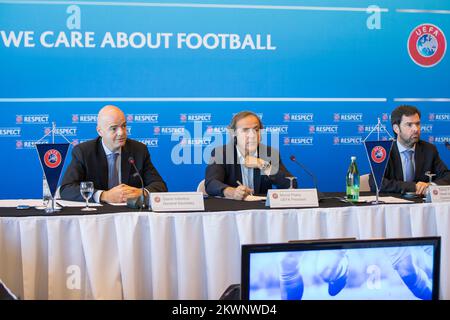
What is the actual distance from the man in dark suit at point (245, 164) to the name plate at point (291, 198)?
2.06 ft

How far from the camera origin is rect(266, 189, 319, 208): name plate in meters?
3.07

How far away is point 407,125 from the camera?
402 cm

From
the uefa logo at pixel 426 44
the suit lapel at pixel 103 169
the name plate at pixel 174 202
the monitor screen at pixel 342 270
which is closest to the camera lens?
the monitor screen at pixel 342 270

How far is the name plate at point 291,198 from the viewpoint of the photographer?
121 inches

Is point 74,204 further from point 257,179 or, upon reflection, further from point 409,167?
point 409,167

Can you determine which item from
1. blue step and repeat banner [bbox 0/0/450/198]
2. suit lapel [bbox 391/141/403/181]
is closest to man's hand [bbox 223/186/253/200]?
suit lapel [bbox 391/141/403/181]

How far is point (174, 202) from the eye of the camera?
2963 mm

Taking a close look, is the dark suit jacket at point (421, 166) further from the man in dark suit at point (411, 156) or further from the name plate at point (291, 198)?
the name plate at point (291, 198)

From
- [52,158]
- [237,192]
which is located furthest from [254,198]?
[52,158]

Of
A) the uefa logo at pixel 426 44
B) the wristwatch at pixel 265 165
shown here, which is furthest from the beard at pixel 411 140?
the uefa logo at pixel 426 44

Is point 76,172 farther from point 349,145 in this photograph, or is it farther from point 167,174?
point 349,145

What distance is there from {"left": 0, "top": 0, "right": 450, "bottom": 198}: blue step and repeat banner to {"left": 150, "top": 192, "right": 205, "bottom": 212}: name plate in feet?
6.84

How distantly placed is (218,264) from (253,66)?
2.57 metres
